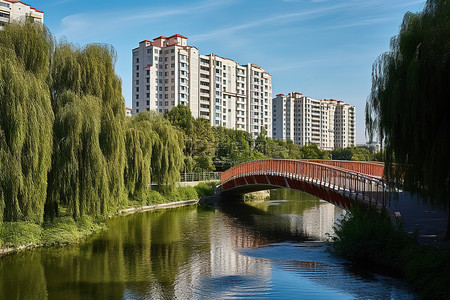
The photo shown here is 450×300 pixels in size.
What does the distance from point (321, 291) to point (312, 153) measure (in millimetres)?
70239

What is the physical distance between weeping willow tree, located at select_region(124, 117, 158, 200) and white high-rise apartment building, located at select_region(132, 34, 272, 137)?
51.9 meters

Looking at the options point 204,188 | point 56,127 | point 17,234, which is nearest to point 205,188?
point 204,188

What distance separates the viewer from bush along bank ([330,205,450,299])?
10.1 metres

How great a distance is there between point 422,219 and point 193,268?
7694 mm

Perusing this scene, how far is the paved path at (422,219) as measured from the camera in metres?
12.9

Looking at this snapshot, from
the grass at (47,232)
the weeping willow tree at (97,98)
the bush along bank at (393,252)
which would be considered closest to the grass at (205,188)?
the weeping willow tree at (97,98)

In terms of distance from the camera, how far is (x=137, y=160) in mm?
26203

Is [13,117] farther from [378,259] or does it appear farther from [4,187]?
[378,259]

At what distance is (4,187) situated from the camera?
14.7 m

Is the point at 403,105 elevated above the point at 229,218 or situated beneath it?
elevated above

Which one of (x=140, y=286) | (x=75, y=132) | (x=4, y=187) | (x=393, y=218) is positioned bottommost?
(x=140, y=286)

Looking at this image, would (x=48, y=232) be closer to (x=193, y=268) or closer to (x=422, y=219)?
(x=193, y=268)

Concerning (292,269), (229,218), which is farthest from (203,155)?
(292,269)

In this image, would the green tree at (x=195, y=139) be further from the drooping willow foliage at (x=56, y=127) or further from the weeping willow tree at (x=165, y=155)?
the drooping willow foliage at (x=56, y=127)
